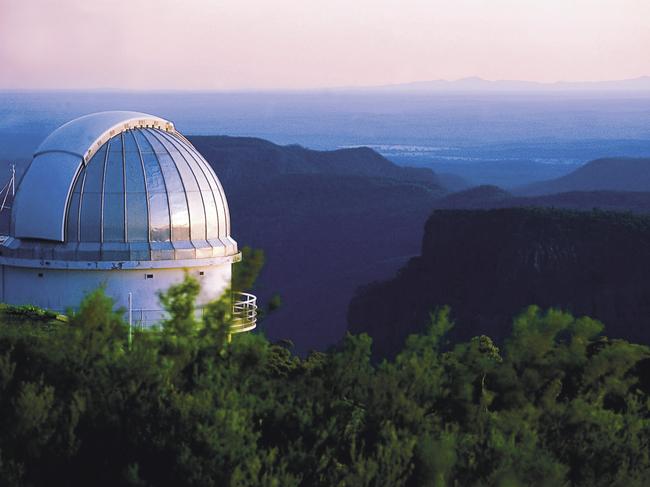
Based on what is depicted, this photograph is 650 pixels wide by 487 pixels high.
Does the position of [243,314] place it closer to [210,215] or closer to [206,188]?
[210,215]

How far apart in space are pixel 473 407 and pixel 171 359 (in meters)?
3.94

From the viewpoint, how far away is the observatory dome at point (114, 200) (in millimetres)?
27047

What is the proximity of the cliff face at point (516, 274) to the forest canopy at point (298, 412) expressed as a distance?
215ft

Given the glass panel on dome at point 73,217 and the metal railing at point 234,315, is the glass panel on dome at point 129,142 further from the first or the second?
the metal railing at point 234,315

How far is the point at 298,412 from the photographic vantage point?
20156 mm

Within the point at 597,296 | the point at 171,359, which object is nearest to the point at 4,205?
the point at 171,359

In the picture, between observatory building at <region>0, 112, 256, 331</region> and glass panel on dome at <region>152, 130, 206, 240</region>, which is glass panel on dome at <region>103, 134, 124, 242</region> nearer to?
observatory building at <region>0, 112, 256, 331</region>

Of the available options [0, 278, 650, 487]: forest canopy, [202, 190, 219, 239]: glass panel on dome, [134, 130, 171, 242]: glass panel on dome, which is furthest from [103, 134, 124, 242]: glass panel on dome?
[0, 278, 650, 487]: forest canopy

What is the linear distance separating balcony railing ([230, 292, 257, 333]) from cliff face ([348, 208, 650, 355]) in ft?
196

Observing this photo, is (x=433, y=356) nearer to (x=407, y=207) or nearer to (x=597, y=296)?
(x=597, y=296)

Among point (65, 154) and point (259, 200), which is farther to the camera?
point (259, 200)

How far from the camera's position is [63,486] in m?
19.2

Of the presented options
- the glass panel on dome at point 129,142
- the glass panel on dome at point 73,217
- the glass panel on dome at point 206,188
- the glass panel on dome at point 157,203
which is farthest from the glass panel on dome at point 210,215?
the glass panel on dome at point 73,217

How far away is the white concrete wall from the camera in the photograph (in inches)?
1068
